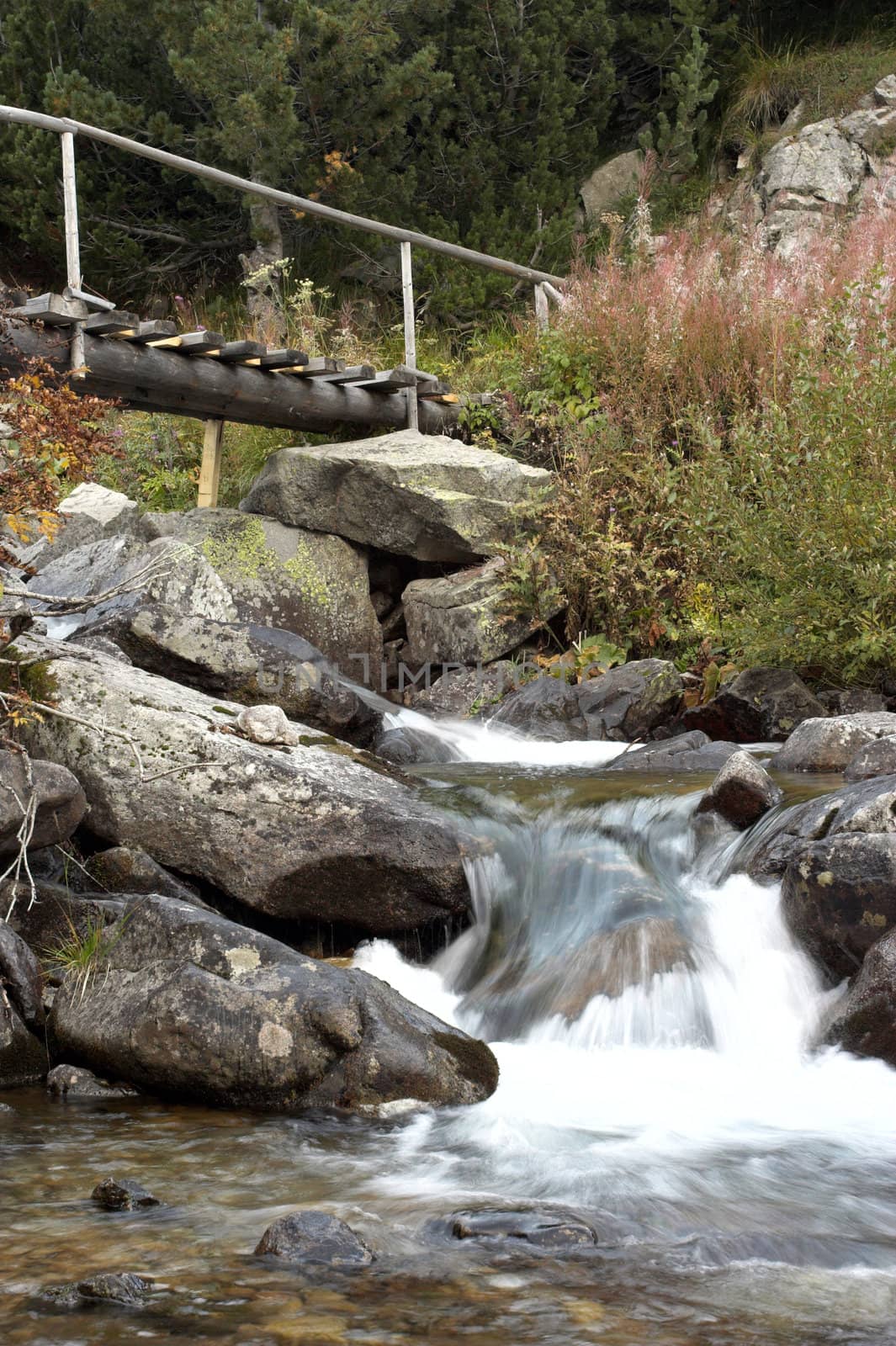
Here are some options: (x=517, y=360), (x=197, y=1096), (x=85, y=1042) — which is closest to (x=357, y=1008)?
(x=197, y=1096)

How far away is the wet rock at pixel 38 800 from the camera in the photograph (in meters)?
4.78

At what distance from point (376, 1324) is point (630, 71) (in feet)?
56.9

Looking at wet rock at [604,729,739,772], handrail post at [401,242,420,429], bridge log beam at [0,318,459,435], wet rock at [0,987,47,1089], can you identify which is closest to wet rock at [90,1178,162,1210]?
wet rock at [0,987,47,1089]

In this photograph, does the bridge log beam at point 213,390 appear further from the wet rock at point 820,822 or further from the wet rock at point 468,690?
the wet rock at point 820,822

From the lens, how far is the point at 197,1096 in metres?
4.05

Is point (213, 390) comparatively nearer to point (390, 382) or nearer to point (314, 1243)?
point (390, 382)

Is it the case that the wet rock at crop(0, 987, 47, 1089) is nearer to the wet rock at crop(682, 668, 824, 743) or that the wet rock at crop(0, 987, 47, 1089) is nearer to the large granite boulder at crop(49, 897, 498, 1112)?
A: the large granite boulder at crop(49, 897, 498, 1112)

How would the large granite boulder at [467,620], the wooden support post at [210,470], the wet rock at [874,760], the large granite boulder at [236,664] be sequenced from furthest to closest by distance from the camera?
the wooden support post at [210,470] → the large granite boulder at [467,620] → the large granite boulder at [236,664] → the wet rock at [874,760]

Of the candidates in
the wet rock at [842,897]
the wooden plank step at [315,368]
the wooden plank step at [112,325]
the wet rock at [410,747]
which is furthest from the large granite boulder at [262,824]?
the wooden plank step at [315,368]

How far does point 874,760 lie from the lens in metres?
6.12

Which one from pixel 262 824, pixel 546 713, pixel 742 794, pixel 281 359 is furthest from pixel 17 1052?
pixel 281 359

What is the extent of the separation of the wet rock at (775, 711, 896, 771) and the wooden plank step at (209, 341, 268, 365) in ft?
16.2

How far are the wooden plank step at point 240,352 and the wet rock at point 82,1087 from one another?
250 inches

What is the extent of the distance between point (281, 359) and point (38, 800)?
5745 mm
